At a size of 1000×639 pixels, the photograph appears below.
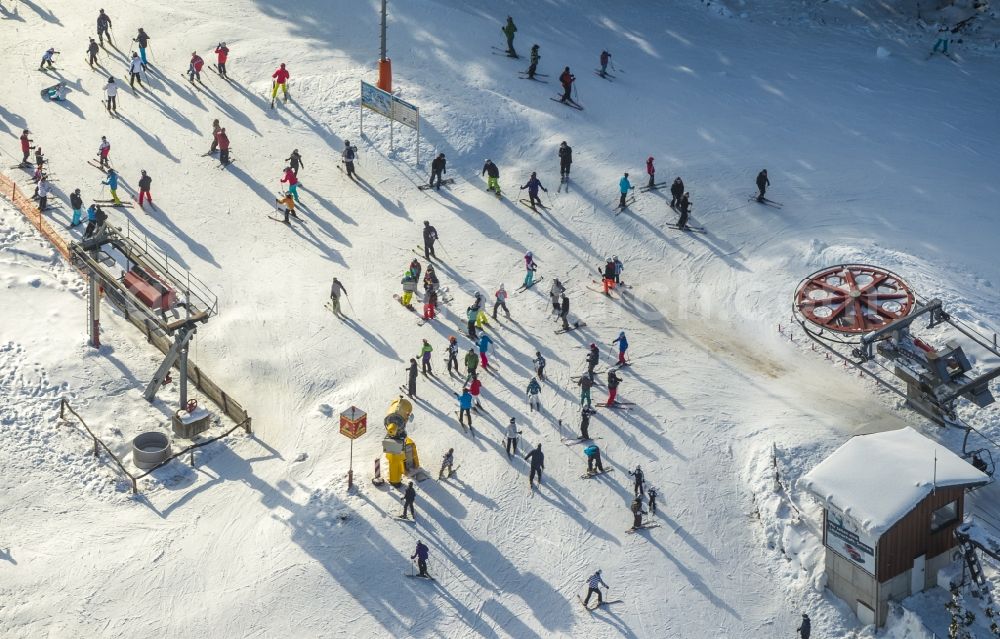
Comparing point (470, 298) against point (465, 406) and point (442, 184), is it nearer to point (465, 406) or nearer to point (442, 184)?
point (465, 406)

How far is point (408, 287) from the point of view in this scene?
45938 millimetres

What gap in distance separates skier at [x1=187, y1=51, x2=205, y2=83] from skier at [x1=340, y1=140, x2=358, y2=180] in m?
7.32

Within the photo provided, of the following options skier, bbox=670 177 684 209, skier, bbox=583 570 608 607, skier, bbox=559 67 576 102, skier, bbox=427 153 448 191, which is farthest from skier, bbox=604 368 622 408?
skier, bbox=559 67 576 102

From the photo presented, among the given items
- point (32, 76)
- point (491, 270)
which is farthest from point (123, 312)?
point (32, 76)

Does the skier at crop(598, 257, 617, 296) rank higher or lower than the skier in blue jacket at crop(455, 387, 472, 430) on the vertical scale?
higher

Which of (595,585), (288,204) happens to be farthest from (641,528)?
(288,204)

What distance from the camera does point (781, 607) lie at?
122ft

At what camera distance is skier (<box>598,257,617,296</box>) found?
46.5 meters

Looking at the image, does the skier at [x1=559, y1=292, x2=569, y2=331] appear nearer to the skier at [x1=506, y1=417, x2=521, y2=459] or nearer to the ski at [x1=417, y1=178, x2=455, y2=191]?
the skier at [x1=506, y1=417, x2=521, y2=459]

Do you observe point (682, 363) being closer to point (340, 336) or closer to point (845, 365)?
point (845, 365)

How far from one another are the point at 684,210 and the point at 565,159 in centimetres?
437

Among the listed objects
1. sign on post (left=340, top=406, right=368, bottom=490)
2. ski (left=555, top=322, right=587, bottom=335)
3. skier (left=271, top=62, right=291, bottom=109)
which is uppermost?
skier (left=271, top=62, right=291, bottom=109)

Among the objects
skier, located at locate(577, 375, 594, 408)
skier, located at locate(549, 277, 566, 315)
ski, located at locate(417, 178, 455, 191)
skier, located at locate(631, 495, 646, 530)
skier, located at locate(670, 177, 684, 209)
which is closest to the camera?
skier, located at locate(631, 495, 646, 530)

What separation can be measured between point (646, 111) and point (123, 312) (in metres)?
19.8
